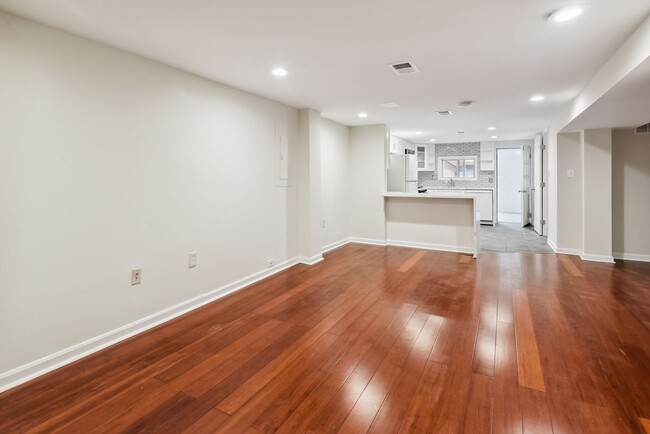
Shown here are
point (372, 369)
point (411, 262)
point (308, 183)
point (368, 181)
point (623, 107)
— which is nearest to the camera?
point (372, 369)

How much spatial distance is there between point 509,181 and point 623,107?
25.9 ft

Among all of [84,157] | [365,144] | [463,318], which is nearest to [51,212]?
[84,157]

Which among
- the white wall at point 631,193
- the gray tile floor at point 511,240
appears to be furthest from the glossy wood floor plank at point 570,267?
the white wall at point 631,193

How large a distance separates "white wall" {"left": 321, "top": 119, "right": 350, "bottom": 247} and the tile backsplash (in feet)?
14.7

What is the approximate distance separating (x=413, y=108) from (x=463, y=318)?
3.00 meters

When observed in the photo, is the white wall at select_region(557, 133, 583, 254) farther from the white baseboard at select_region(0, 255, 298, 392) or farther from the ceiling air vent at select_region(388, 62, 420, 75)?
the white baseboard at select_region(0, 255, 298, 392)

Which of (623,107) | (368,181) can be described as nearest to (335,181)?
(368,181)

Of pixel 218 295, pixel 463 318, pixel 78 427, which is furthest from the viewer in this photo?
pixel 218 295

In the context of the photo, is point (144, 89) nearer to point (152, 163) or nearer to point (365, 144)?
point (152, 163)

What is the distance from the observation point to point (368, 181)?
20.2 ft

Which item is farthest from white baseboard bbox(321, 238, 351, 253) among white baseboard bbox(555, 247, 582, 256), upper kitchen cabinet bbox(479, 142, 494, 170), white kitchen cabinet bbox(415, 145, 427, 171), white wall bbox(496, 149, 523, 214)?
white wall bbox(496, 149, 523, 214)

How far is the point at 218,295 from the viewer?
3.45m

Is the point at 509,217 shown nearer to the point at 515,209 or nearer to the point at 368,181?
the point at 515,209

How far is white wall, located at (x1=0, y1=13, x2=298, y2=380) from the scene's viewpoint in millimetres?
2018
